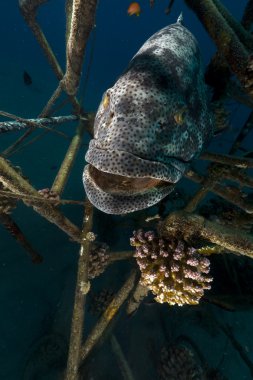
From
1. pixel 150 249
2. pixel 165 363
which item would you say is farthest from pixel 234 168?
pixel 165 363

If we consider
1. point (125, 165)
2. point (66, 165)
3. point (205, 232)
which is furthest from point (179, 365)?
point (125, 165)

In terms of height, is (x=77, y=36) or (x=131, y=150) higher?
(x=77, y=36)

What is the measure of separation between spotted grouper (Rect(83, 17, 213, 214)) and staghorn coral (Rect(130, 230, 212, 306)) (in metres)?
1.07

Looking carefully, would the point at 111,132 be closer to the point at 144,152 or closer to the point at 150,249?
the point at 144,152

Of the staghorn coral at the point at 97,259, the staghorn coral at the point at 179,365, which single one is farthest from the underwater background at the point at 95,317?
the staghorn coral at the point at 97,259

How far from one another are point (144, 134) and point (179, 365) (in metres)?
5.81

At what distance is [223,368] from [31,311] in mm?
5761

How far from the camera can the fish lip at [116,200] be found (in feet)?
8.49

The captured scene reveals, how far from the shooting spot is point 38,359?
677 centimetres

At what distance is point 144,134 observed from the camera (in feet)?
7.73

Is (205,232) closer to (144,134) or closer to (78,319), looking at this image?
(144,134)

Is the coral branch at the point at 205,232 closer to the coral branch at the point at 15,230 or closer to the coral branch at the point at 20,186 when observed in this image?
the coral branch at the point at 20,186

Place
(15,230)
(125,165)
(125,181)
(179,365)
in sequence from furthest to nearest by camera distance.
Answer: (179,365) < (15,230) < (125,181) < (125,165)

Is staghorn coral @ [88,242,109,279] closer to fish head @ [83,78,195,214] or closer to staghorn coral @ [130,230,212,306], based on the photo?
staghorn coral @ [130,230,212,306]
